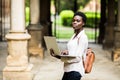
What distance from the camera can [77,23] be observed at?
5.60 m

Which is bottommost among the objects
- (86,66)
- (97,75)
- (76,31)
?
(97,75)

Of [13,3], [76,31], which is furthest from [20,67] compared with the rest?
[76,31]

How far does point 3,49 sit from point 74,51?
13153 millimetres

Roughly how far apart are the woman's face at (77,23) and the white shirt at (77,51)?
0.09 meters

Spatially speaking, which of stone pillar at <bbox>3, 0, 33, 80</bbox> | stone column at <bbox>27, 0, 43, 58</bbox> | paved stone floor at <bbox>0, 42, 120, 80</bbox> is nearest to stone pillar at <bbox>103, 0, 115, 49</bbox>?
paved stone floor at <bbox>0, 42, 120, 80</bbox>

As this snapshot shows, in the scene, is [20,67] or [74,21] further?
[20,67]

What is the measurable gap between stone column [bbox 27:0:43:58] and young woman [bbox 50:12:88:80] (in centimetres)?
963

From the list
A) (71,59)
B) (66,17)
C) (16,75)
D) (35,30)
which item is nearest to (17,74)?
(16,75)

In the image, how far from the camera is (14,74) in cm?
1076

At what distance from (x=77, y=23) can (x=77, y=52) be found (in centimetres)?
39

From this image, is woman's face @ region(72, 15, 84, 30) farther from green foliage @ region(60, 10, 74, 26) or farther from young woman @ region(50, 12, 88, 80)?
green foliage @ region(60, 10, 74, 26)

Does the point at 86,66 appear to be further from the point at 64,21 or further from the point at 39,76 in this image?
the point at 64,21

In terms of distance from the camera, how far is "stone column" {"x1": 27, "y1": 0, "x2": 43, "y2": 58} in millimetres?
15258

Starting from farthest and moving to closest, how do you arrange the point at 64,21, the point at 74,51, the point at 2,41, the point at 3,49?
1. the point at 64,21
2. the point at 2,41
3. the point at 3,49
4. the point at 74,51
